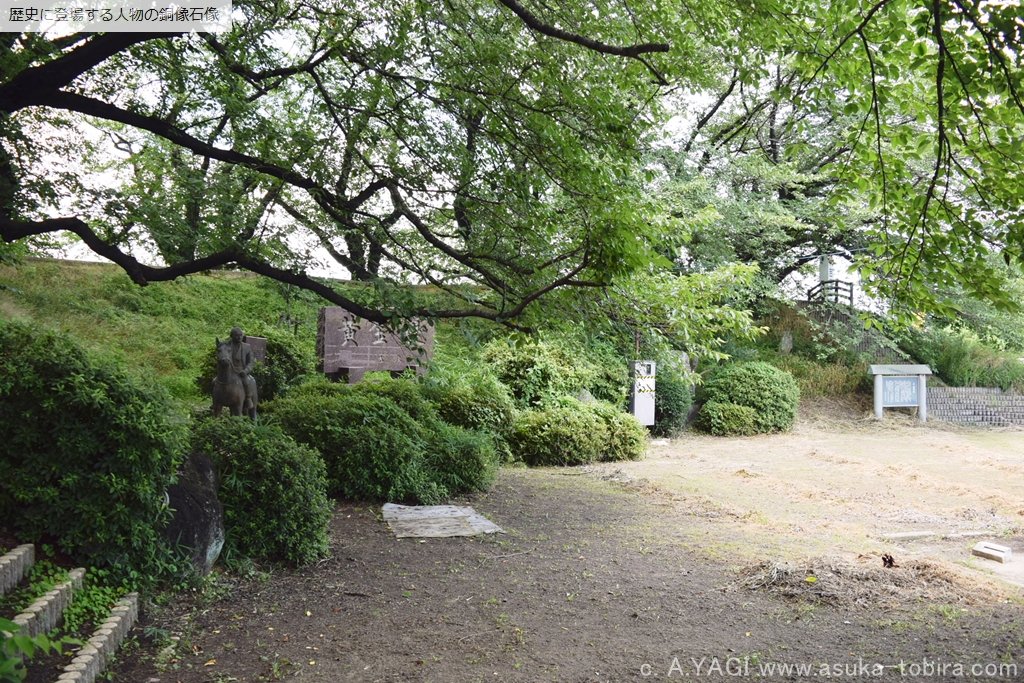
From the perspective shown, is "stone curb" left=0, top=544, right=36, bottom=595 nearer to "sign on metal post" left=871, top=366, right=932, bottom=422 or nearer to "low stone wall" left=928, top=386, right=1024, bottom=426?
"sign on metal post" left=871, top=366, right=932, bottom=422

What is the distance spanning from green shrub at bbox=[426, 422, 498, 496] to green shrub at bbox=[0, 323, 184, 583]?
4.15 m

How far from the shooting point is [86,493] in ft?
15.0

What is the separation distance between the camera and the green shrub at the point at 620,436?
40.7 feet

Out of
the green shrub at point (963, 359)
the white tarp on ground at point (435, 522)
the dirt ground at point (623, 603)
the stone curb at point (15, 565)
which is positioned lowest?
the dirt ground at point (623, 603)

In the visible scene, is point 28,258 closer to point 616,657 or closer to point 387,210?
point 387,210

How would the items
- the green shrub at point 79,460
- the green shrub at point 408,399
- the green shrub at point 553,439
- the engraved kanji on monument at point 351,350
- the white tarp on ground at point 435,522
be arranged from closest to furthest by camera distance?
the green shrub at point 79,460 < the white tarp on ground at point 435,522 < the green shrub at point 408,399 < the green shrub at point 553,439 < the engraved kanji on monument at point 351,350

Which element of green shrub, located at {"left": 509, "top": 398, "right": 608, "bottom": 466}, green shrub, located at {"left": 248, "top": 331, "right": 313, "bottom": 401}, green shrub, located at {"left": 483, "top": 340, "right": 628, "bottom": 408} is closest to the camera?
green shrub, located at {"left": 509, "top": 398, "right": 608, "bottom": 466}

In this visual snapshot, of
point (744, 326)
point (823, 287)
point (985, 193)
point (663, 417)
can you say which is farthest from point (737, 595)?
point (823, 287)

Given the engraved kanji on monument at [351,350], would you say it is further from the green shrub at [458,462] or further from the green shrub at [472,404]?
the green shrub at [458,462]

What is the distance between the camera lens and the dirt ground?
13.3 feet

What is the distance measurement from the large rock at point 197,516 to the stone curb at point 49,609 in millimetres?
797

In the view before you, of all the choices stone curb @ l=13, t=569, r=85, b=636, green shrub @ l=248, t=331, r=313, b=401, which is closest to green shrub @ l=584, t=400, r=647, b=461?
green shrub @ l=248, t=331, r=313, b=401

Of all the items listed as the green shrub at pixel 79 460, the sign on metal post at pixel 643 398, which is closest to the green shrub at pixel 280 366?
the sign on metal post at pixel 643 398

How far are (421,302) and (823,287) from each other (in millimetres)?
16151
